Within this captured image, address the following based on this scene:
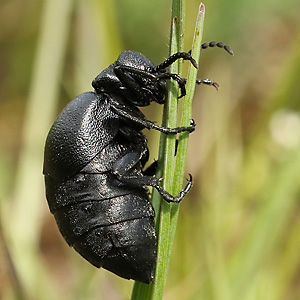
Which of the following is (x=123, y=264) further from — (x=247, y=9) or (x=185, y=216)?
(x=247, y=9)

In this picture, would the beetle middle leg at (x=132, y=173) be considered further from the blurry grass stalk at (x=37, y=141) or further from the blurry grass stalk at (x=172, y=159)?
the blurry grass stalk at (x=37, y=141)

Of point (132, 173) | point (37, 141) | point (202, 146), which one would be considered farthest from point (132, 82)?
point (202, 146)

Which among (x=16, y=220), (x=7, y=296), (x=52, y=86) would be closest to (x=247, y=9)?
(x=52, y=86)

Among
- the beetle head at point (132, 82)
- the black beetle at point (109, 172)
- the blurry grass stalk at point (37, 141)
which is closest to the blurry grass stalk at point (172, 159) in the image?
the black beetle at point (109, 172)

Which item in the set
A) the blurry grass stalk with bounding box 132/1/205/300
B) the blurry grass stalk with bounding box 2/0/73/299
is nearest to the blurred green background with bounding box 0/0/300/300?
the blurry grass stalk with bounding box 2/0/73/299

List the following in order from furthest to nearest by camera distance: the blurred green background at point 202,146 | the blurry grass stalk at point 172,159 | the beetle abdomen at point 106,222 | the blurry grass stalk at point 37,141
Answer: the blurry grass stalk at point 37,141 < the blurred green background at point 202,146 < the beetle abdomen at point 106,222 < the blurry grass stalk at point 172,159

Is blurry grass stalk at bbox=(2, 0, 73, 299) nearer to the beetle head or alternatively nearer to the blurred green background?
the blurred green background
